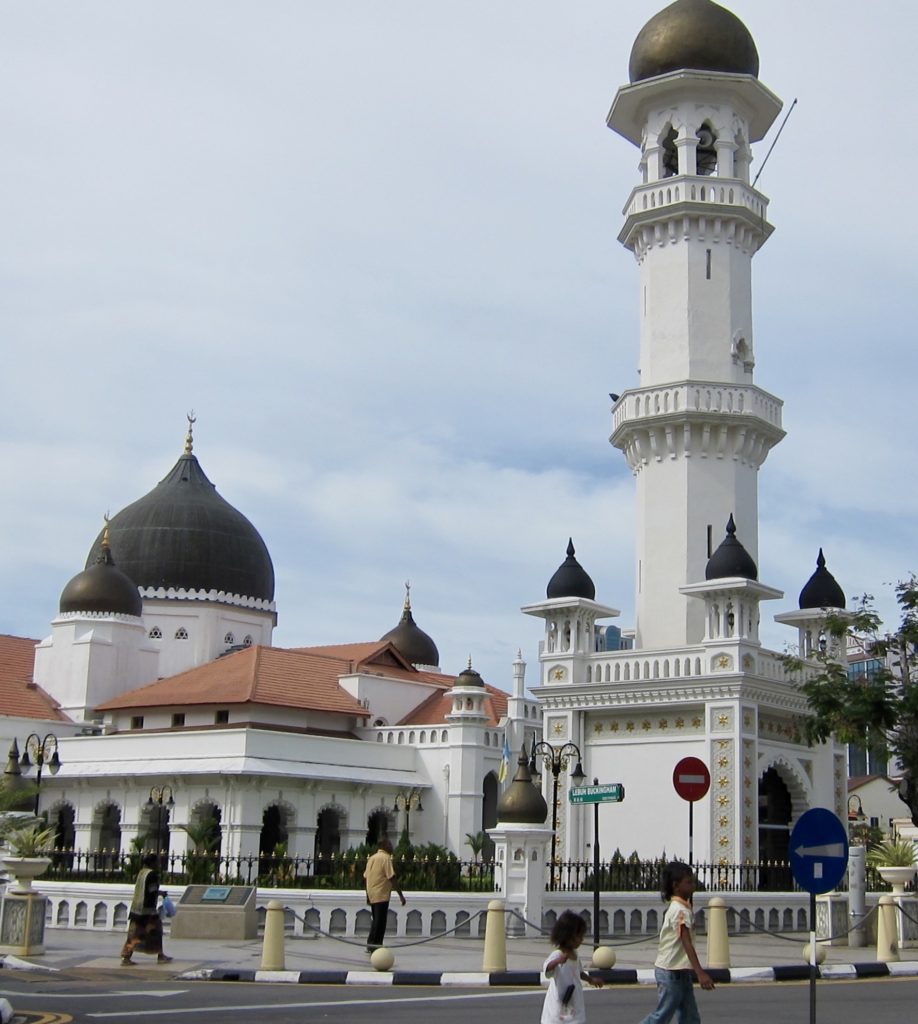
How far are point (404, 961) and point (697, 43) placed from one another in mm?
24861

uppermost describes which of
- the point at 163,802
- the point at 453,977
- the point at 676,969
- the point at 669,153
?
the point at 669,153

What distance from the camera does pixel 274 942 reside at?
16016 millimetres

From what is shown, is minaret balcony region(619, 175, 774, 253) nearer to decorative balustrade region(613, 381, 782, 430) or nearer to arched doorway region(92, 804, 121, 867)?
decorative balustrade region(613, 381, 782, 430)

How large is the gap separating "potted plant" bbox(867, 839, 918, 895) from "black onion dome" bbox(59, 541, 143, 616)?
30.6 m

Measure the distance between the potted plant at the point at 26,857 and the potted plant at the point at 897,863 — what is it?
41.3 ft

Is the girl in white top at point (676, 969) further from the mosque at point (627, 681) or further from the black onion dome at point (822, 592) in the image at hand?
the black onion dome at point (822, 592)

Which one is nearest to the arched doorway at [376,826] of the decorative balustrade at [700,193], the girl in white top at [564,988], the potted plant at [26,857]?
the decorative balustrade at [700,193]

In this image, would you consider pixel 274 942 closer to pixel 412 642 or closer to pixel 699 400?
pixel 699 400

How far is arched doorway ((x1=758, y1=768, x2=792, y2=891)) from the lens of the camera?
30.7 metres

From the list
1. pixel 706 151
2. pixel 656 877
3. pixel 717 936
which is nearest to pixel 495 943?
pixel 717 936

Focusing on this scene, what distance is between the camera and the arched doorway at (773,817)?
30.7 metres

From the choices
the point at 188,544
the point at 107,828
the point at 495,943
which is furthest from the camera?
the point at 188,544

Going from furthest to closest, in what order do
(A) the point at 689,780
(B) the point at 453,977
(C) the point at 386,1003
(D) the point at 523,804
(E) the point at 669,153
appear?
(E) the point at 669,153
(D) the point at 523,804
(A) the point at 689,780
(B) the point at 453,977
(C) the point at 386,1003

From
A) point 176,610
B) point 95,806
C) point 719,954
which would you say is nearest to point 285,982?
point 719,954
